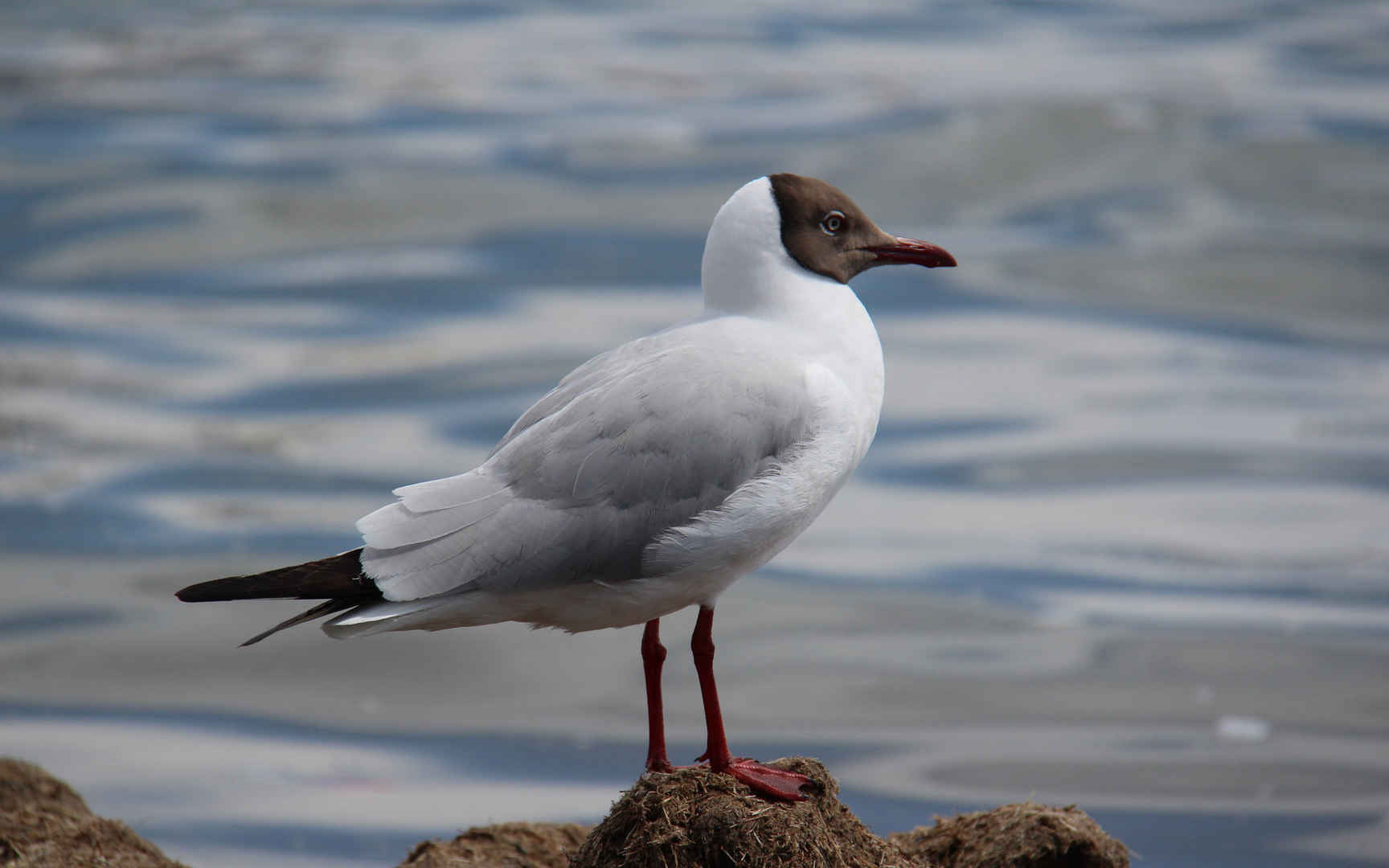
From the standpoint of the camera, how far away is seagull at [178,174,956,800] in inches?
160

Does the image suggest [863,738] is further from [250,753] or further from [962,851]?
[962,851]

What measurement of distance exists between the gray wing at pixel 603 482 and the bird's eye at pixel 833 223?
474mm

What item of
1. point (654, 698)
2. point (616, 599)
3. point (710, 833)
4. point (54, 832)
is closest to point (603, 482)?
point (616, 599)

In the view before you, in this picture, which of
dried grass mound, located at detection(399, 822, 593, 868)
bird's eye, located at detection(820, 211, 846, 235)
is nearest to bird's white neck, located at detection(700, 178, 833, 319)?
bird's eye, located at detection(820, 211, 846, 235)

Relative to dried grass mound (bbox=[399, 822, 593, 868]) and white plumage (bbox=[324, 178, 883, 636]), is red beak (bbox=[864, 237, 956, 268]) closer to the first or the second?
white plumage (bbox=[324, 178, 883, 636])

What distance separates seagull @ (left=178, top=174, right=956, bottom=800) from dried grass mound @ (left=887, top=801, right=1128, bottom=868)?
0.65m

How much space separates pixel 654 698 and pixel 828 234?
4.30 ft

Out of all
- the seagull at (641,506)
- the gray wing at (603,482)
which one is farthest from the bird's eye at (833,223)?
the gray wing at (603,482)

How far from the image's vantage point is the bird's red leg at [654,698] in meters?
4.23

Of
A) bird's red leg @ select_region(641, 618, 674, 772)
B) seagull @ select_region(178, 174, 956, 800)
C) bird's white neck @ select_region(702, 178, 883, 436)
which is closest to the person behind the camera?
seagull @ select_region(178, 174, 956, 800)

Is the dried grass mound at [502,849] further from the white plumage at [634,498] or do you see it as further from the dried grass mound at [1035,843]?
the dried grass mound at [1035,843]

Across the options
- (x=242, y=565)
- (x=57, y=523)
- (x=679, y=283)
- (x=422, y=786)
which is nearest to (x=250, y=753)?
(x=422, y=786)

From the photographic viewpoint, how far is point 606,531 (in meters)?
4.12

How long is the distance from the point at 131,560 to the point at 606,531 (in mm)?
6686
